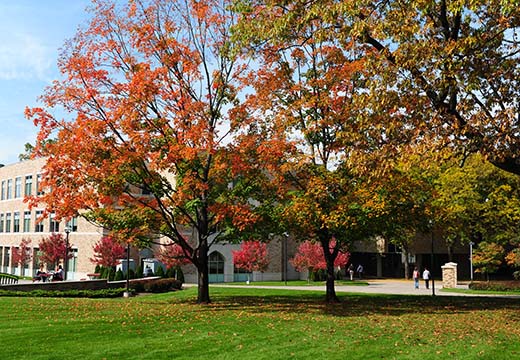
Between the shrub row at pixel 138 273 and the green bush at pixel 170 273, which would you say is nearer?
the shrub row at pixel 138 273

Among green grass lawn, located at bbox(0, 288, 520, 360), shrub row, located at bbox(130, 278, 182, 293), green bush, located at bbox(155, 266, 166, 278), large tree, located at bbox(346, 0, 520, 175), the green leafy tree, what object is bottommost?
shrub row, located at bbox(130, 278, 182, 293)

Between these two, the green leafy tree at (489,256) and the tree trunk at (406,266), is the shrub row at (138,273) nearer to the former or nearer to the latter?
the tree trunk at (406,266)

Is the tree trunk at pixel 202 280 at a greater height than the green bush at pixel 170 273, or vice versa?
the tree trunk at pixel 202 280

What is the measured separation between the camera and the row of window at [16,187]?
57500 millimetres

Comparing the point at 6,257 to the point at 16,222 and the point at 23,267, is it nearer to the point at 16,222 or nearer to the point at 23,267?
the point at 16,222

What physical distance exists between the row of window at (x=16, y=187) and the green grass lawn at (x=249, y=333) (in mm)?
40742

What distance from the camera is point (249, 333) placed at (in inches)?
538

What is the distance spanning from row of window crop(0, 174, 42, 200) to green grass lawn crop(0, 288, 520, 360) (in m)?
40.7

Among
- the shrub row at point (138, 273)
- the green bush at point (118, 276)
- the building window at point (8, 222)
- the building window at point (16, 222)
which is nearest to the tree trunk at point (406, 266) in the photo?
the shrub row at point (138, 273)

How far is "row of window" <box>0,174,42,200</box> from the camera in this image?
189 feet

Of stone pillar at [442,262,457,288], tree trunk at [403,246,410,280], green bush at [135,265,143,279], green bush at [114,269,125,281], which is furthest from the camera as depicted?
tree trunk at [403,246,410,280]

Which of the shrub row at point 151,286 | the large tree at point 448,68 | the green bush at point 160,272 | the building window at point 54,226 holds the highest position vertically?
the large tree at point 448,68

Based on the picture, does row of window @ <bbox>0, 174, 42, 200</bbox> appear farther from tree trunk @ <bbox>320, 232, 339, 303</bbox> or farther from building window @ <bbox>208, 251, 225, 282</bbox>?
tree trunk @ <bbox>320, 232, 339, 303</bbox>

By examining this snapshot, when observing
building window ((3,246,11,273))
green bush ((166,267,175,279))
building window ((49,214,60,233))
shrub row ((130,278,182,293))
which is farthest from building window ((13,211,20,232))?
shrub row ((130,278,182,293))
